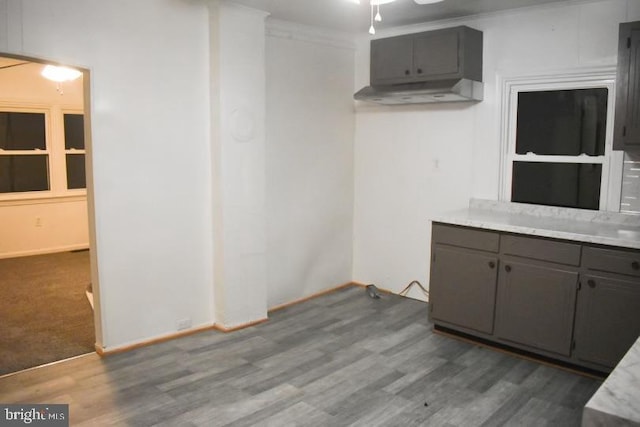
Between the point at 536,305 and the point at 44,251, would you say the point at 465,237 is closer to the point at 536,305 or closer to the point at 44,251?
the point at 536,305

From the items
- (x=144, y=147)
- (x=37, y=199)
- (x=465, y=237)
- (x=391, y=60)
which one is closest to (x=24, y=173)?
(x=37, y=199)

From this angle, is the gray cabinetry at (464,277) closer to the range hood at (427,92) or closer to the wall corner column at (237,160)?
the range hood at (427,92)

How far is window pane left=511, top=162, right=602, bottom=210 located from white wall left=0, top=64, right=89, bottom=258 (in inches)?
231

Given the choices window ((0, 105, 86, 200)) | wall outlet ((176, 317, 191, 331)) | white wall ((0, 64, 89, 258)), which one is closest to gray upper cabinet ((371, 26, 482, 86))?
wall outlet ((176, 317, 191, 331))

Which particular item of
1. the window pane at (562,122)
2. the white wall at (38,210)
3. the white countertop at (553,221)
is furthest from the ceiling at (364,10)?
the white wall at (38,210)

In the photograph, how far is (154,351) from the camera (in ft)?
12.3

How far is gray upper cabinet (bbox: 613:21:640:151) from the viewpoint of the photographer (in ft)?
10.6

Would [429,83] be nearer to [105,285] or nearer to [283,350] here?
[283,350]

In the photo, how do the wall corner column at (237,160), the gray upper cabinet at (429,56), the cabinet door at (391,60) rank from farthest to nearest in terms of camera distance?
1. the cabinet door at (391,60)
2. the gray upper cabinet at (429,56)
3. the wall corner column at (237,160)

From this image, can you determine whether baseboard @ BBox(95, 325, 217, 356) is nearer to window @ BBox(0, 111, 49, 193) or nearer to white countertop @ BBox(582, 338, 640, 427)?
white countertop @ BBox(582, 338, 640, 427)

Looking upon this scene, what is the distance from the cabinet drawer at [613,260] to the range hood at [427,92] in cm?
154

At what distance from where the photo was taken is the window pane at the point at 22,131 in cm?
666

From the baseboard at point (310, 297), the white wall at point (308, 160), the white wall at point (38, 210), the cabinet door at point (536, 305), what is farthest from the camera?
the white wall at point (38, 210)

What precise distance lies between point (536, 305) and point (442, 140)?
174cm
